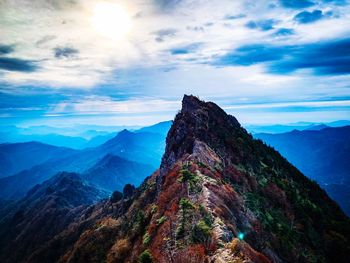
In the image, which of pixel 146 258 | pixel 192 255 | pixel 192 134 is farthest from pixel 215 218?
pixel 192 134

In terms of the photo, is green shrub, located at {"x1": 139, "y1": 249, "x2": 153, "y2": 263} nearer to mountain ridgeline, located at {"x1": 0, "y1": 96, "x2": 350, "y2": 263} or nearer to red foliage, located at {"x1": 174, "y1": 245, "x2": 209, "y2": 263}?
mountain ridgeline, located at {"x1": 0, "y1": 96, "x2": 350, "y2": 263}

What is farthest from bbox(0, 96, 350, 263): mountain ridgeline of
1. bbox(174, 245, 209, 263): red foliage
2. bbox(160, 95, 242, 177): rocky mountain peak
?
bbox(160, 95, 242, 177): rocky mountain peak

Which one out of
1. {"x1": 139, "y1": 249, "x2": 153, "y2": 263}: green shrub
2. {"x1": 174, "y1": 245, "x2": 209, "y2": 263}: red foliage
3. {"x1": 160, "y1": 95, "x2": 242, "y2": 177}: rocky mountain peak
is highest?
{"x1": 160, "y1": 95, "x2": 242, "y2": 177}: rocky mountain peak

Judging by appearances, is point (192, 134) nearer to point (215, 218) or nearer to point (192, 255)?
point (215, 218)

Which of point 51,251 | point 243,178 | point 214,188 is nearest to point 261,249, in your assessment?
point 214,188

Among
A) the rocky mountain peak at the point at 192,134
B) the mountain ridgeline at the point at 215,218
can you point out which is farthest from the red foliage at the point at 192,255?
the rocky mountain peak at the point at 192,134

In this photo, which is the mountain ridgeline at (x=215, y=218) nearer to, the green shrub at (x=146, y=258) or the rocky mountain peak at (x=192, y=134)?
the green shrub at (x=146, y=258)

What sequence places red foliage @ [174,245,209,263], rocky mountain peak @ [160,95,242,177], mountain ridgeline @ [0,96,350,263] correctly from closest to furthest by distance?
red foliage @ [174,245,209,263], mountain ridgeline @ [0,96,350,263], rocky mountain peak @ [160,95,242,177]

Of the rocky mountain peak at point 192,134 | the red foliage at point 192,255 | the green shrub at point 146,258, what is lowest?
the green shrub at point 146,258

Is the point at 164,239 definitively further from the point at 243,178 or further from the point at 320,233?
the point at 320,233

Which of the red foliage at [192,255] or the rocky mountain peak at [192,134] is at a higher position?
the rocky mountain peak at [192,134]

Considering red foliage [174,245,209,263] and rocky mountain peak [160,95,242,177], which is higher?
rocky mountain peak [160,95,242,177]

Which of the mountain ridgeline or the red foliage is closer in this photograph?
the red foliage
